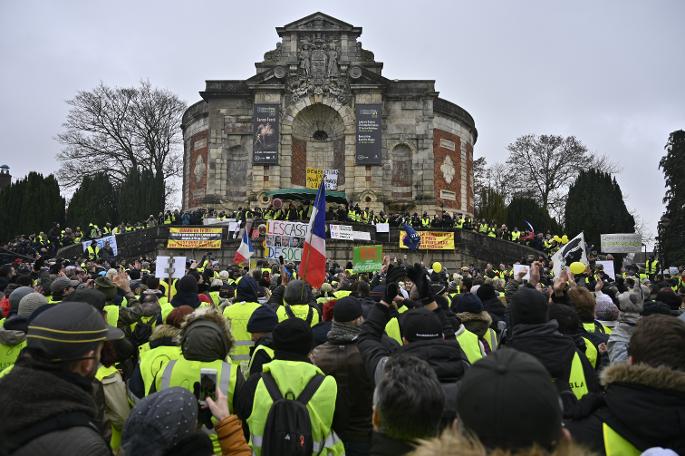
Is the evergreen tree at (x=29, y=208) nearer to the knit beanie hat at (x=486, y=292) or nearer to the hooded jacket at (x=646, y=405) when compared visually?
the knit beanie hat at (x=486, y=292)

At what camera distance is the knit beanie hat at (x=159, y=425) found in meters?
2.71

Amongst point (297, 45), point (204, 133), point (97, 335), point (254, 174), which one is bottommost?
point (97, 335)

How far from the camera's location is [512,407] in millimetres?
2018

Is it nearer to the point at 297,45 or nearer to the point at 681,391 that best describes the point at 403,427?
the point at 681,391

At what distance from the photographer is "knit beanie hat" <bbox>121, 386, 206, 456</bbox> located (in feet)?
8.91

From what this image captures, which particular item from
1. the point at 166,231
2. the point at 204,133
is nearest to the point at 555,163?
the point at 204,133

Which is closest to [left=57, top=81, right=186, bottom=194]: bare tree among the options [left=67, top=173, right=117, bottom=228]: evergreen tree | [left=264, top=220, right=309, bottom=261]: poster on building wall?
[left=67, top=173, right=117, bottom=228]: evergreen tree

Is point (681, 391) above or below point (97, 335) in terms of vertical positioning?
below

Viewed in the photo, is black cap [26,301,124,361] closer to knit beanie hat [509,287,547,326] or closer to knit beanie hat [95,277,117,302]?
knit beanie hat [509,287,547,326]

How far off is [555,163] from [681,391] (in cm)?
5783

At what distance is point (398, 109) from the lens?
38.4 metres

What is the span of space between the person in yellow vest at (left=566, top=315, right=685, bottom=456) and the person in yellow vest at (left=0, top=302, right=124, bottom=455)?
2639 mm

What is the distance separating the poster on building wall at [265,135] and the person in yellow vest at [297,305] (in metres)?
30.9

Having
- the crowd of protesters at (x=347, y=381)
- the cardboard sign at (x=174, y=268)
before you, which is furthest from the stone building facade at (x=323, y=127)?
the crowd of protesters at (x=347, y=381)
